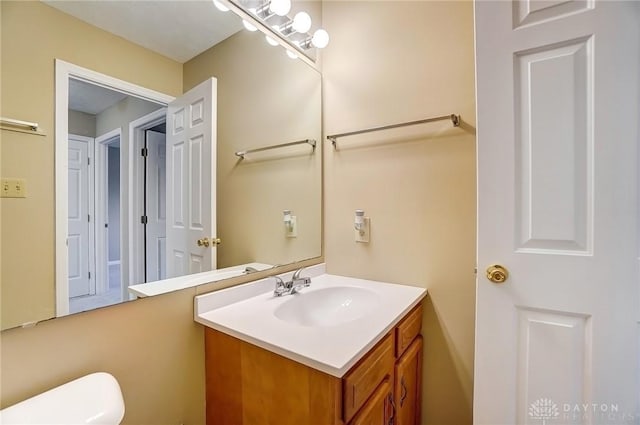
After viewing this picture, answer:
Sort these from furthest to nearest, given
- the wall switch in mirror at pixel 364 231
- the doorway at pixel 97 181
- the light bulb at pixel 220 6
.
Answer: the wall switch in mirror at pixel 364 231 → the light bulb at pixel 220 6 → the doorway at pixel 97 181

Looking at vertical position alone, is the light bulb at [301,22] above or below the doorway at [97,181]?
above

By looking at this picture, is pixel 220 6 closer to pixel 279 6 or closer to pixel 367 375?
pixel 279 6

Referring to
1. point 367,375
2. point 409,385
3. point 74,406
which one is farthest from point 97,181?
point 409,385

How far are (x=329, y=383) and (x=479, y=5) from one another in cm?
131

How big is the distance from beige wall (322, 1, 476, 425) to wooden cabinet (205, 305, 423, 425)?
0.84 feet

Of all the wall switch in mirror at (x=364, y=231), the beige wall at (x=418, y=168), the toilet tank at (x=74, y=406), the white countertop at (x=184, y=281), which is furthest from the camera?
the wall switch in mirror at (x=364, y=231)

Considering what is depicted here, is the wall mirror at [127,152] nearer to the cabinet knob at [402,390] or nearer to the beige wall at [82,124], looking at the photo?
the beige wall at [82,124]

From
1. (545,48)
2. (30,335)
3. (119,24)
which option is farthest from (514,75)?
(30,335)

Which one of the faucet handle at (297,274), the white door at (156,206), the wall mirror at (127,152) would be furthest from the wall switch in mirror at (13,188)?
the faucet handle at (297,274)

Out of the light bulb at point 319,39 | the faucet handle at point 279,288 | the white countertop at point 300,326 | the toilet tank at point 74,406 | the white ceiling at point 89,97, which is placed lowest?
the toilet tank at point 74,406

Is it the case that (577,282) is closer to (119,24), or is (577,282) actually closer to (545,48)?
(545,48)

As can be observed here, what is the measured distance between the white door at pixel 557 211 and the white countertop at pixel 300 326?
366mm

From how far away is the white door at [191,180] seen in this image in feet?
3.41

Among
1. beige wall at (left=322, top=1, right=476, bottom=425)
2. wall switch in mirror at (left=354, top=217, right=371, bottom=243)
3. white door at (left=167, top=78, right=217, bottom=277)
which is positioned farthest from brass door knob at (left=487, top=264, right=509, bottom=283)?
white door at (left=167, top=78, right=217, bottom=277)
